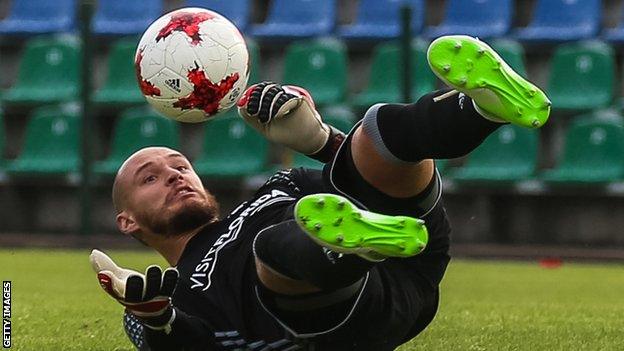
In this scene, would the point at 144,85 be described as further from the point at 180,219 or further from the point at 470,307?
the point at 470,307

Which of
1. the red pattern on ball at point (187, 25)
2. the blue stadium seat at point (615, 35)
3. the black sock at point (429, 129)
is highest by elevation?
the black sock at point (429, 129)

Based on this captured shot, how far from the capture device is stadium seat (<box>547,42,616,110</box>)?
11.6m

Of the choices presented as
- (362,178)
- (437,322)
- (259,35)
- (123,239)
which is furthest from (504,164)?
(362,178)

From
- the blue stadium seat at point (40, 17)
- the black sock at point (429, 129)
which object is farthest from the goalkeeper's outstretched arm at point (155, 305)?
the blue stadium seat at point (40, 17)

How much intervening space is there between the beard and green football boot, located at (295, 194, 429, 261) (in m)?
1.05

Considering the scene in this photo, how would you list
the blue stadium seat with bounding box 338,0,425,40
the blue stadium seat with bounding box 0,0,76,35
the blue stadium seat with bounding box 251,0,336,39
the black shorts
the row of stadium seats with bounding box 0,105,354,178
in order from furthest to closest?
1. the blue stadium seat with bounding box 0,0,76,35
2. the blue stadium seat with bounding box 251,0,336,39
3. the blue stadium seat with bounding box 338,0,425,40
4. the row of stadium seats with bounding box 0,105,354,178
5. the black shorts

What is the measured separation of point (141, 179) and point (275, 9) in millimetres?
8313

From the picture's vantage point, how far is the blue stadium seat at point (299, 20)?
12.4 m

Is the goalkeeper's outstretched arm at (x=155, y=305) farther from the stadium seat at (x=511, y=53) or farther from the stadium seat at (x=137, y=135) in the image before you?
the stadium seat at (x=137, y=135)

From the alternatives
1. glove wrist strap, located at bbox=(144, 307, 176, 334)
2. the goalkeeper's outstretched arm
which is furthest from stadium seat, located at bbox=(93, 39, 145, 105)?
glove wrist strap, located at bbox=(144, 307, 176, 334)

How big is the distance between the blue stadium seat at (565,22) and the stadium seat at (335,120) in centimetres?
173

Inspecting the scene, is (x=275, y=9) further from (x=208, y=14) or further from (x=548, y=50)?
(x=208, y=14)

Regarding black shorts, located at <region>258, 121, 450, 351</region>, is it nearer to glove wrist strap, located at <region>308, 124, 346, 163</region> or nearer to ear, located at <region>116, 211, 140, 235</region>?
glove wrist strap, located at <region>308, 124, 346, 163</region>

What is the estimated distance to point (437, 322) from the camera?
5973 mm
